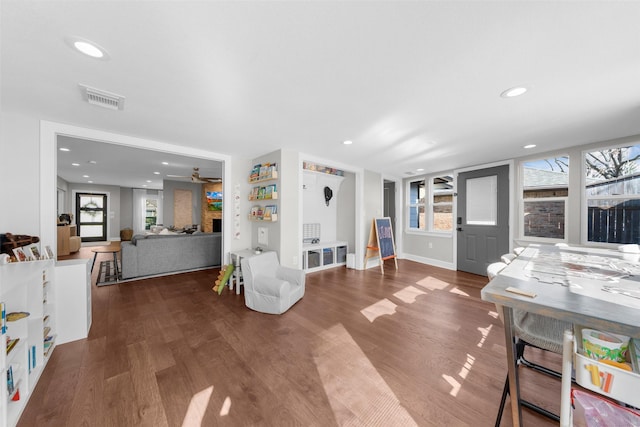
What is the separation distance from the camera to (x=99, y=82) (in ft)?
5.76

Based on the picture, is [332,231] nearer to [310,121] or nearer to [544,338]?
[310,121]

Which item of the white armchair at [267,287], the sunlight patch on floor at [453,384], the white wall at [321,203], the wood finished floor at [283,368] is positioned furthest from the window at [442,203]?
the sunlight patch on floor at [453,384]

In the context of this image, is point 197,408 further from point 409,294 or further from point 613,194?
point 613,194

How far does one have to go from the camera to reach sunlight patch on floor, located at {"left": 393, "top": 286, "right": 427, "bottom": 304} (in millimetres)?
3129

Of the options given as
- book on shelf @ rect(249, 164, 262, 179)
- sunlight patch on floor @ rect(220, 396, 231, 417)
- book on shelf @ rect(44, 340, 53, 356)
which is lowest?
sunlight patch on floor @ rect(220, 396, 231, 417)

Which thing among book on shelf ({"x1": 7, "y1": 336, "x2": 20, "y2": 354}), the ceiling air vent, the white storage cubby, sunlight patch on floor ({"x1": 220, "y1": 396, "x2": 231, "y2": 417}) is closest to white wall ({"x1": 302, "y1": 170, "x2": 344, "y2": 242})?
the white storage cubby

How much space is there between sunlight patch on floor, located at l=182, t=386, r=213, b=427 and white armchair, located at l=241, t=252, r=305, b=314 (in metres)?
1.13

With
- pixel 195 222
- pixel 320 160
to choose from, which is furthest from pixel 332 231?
pixel 195 222

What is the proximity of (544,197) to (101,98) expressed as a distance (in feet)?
19.5

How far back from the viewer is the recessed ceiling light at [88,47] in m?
1.32

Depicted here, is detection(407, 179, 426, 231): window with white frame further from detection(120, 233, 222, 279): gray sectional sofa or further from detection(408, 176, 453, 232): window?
detection(120, 233, 222, 279): gray sectional sofa

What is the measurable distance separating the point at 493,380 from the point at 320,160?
138 inches

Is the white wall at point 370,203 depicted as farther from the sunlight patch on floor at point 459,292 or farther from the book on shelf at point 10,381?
the book on shelf at point 10,381

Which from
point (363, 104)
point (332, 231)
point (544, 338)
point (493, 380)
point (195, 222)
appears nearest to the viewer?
point (544, 338)
